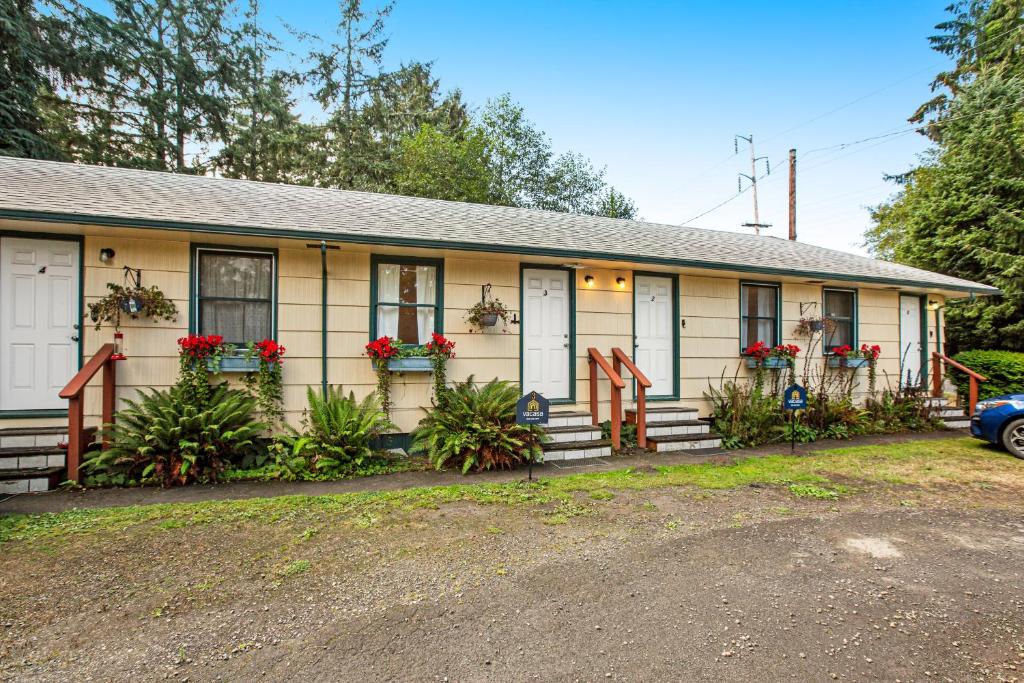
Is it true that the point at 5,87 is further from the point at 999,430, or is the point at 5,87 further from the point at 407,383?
the point at 999,430

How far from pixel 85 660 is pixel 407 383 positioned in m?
4.23

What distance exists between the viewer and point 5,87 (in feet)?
35.0

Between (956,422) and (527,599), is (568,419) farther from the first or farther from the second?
(956,422)

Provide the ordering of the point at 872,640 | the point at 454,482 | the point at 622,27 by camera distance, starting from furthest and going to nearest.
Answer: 1. the point at 622,27
2. the point at 454,482
3. the point at 872,640

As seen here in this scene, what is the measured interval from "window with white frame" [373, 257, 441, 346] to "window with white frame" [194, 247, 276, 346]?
1.29m

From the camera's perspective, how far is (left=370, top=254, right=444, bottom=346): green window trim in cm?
611

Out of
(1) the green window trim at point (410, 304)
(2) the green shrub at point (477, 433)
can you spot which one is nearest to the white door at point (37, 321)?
(1) the green window trim at point (410, 304)

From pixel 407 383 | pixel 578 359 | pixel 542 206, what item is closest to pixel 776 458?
pixel 578 359

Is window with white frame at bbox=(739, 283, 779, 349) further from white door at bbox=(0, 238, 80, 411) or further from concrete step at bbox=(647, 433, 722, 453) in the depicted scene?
white door at bbox=(0, 238, 80, 411)

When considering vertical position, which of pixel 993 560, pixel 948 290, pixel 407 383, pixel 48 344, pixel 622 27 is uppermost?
pixel 622 27

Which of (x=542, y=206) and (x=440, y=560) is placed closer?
(x=440, y=560)

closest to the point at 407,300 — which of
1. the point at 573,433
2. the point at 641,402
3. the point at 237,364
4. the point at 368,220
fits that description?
the point at 368,220

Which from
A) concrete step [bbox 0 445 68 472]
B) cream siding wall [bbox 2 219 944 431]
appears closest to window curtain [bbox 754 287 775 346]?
cream siding wall [bbox 2 219 944 431]

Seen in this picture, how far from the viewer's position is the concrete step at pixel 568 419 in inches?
251
